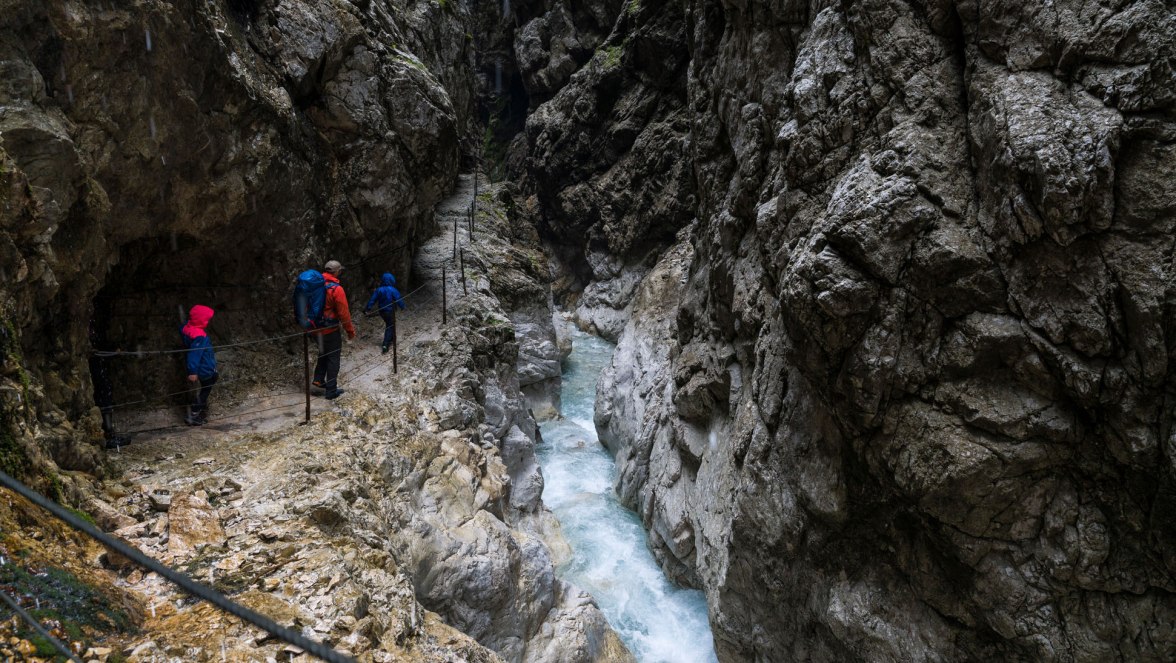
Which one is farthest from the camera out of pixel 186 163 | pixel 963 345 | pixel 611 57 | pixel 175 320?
pixel 611 57

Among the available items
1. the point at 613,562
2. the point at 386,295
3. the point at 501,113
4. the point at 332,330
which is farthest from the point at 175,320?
the point at 501,113

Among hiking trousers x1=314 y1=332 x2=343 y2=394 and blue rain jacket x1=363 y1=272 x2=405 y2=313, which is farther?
blue rain jacket x1=363 y1=272 x2=405 y2=313

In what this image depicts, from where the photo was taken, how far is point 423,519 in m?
7.95

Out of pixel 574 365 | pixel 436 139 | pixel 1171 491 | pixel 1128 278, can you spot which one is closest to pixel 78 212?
pixel 436 139

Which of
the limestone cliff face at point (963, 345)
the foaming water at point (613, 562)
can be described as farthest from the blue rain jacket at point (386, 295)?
the limestone cliff face at point (963, 345)

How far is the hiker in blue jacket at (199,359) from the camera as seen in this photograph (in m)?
7.65

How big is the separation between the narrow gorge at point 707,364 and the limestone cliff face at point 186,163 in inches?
2.1

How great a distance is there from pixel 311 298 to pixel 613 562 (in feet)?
27.8

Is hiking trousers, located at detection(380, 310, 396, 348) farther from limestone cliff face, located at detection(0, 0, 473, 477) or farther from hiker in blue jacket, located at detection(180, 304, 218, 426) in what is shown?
hiker in blue jacket, located at detection(180, 304, 218, 426)

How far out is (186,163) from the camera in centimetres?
843

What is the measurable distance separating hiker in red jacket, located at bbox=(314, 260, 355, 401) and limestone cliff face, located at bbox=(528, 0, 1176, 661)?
692 cm

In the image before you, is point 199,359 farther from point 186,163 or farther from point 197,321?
point 186,163

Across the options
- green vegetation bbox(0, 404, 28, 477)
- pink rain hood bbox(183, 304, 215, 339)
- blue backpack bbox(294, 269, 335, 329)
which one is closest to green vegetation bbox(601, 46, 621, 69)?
blue backpack bbox(294, 269, 335, 329)

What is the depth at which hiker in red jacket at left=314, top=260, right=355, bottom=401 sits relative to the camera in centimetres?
934
